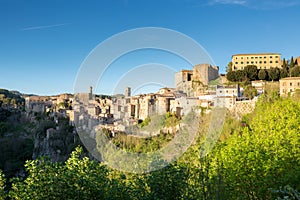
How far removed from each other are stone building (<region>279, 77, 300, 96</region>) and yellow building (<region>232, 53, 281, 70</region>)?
26.1ft

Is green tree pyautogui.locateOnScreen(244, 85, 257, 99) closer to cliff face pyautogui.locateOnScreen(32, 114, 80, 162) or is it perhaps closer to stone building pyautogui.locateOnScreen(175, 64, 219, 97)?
stone building pyautogui.locateOnScreen(175, 64, 219, 97)

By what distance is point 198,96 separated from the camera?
23.1 m

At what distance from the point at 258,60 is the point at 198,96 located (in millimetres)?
8637

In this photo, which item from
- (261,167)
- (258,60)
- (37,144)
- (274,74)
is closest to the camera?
(261,167)

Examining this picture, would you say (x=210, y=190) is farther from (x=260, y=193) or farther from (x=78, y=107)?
(x=78, y=107)

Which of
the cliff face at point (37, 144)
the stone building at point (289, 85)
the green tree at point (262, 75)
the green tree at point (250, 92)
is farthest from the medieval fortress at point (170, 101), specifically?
the cliff face at point (37, 144)

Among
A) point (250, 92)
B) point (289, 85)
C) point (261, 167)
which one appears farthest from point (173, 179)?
point (250, 92)

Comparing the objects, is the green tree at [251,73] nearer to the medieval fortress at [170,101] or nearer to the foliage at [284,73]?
the foliage at [284,73]

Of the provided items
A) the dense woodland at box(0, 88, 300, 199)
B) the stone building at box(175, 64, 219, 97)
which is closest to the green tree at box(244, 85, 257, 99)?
the stone building at box(175, 64, 219, 97)

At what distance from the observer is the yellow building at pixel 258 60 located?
2702 centimetres

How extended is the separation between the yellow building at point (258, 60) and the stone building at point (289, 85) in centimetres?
794

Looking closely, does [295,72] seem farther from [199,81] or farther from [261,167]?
[261,167]

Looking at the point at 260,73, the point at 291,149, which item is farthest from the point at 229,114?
the point at 291,149

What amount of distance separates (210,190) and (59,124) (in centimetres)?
3163
